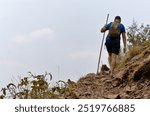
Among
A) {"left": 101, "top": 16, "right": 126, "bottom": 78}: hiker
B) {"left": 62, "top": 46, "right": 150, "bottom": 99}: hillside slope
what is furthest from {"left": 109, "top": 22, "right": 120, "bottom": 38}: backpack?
{"left": 62, "top": 46, "right": 150, "bottom": 99}: hillside slope

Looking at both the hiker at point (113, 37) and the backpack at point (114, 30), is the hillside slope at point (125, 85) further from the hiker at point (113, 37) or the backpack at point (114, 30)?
the backpack at point (114, 30)

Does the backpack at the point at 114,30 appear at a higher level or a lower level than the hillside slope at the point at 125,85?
higher

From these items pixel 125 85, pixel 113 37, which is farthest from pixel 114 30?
pixel 125 85

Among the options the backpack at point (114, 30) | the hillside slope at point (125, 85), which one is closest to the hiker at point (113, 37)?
the backpack at point (114, 30)

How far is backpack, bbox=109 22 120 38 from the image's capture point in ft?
45.0

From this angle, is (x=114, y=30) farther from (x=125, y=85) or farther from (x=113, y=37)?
(x=125, y=85)

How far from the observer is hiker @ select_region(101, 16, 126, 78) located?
541 inches

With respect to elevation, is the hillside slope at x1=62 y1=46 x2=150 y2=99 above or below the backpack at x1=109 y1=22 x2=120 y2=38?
below

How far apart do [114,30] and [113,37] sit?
0.23m

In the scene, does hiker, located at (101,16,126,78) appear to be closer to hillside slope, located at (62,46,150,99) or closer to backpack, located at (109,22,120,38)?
backpack, located at (109,22,120,38)

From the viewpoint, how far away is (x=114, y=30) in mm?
13742

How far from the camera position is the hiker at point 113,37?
13742mm

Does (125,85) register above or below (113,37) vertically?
below

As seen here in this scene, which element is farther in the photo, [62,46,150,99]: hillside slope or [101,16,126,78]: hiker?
[101,16,126,78]: hiker
